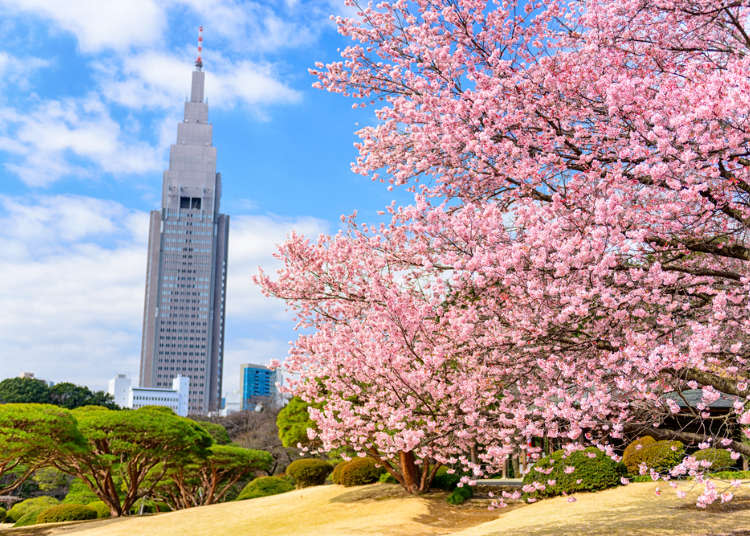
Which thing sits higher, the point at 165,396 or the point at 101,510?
the point at 165,396

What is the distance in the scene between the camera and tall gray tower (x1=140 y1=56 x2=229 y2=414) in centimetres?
11694

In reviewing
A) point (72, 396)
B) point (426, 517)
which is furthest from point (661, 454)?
point (72, 396)

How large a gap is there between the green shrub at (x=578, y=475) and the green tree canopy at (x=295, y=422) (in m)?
8.09

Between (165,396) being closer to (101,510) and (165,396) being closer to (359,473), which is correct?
(101,510)

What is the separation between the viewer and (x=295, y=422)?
2056cm

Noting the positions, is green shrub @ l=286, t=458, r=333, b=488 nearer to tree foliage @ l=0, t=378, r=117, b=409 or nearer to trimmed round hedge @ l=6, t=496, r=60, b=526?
trimmed round hedge @ l=6, t=496, r=60, b=526

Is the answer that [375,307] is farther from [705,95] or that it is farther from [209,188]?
[209,188]

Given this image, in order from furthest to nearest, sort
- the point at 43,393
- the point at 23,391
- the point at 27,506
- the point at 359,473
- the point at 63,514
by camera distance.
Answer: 1. the point at 43,393
2. the point at 23,391
3. the point at 27,506
4. the point at 63,514
5. the point at 359,473

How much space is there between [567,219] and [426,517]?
991 cm

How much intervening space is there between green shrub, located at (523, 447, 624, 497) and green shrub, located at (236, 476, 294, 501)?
40.4 ft

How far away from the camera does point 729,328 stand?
6.09 meters

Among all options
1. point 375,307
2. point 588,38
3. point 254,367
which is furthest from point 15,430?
point 254,367

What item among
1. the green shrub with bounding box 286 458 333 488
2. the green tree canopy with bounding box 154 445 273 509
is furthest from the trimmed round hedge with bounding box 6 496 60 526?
the green shrub with bounding box 286 458 333 488

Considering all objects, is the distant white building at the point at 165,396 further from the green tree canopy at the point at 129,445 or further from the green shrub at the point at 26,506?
the green tree canopy at the point at 129,445
